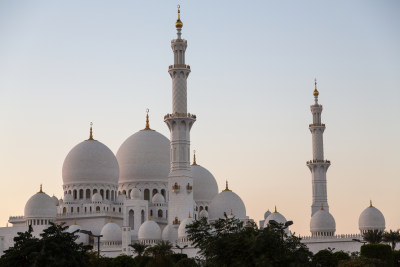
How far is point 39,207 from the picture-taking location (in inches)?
3036

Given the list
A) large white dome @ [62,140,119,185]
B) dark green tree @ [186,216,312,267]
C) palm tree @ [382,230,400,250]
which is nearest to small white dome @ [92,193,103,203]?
large white dome @ [62,140,119,185]

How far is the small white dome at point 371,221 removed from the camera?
73.9 meters

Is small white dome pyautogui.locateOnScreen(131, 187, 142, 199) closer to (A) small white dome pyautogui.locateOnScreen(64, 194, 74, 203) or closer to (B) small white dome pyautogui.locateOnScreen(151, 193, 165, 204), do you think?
(B) small white dome pyautogui.locateOnScreen(151, 193, 165, 204)

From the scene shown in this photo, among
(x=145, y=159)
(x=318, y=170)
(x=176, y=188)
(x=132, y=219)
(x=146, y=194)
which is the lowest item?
(x=132, y=219)

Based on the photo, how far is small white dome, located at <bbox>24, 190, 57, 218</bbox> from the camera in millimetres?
77062

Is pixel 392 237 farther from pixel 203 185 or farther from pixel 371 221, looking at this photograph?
pixel 203 185

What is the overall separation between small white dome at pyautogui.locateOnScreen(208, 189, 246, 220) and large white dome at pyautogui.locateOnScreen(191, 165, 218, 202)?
4.97 metres

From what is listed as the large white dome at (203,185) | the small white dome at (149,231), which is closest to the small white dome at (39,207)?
the small white dome at (149,231)

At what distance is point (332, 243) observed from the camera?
71188 millimetres

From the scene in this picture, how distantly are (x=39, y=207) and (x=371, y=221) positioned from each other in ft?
106

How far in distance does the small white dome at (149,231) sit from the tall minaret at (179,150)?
1.57 meters

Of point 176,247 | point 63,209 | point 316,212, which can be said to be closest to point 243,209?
point 316,212

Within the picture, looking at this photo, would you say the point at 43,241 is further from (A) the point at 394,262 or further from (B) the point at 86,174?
(B) the point at 86,174

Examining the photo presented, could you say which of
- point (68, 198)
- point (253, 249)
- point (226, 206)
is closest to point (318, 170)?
point (226, 206)
